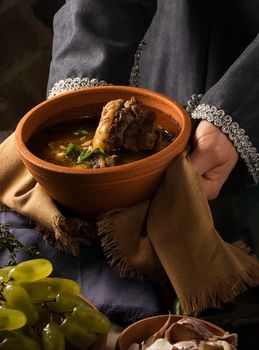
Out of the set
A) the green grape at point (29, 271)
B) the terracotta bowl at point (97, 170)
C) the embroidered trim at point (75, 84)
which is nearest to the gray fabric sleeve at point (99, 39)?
the embroidered trim at point (75, 84)

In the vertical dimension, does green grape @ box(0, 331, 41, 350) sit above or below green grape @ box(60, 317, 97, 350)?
above

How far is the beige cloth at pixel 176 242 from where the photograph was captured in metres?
1.13

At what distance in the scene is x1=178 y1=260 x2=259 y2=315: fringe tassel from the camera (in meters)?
1.11

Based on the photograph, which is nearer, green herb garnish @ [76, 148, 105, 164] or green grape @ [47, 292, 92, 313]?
green grape @ [47, 292, 92, 313]

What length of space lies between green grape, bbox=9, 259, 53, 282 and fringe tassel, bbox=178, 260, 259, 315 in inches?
11.3

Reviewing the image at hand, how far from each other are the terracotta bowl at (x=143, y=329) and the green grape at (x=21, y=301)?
5.8 inches

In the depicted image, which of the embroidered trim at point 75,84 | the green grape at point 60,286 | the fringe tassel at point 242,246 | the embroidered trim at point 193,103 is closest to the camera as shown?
the green grape at point 60,286

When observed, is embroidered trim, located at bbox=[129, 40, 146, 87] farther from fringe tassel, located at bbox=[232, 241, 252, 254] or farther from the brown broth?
fringe tassel, located at bbox=[232, 241, 252, 254]

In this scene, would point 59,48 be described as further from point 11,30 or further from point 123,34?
point 11,30

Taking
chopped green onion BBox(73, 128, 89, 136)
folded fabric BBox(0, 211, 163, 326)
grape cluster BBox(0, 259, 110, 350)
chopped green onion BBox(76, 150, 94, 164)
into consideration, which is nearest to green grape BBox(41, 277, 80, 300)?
grape cluster BBox(0, 259, 110, 350)

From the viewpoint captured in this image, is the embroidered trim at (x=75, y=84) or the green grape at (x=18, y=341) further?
the embroidered trim at (x=75, y=84)

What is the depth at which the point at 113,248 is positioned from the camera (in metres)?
1.20

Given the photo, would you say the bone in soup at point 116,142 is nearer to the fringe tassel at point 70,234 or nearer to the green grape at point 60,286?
the fringe tassel at point 70,234

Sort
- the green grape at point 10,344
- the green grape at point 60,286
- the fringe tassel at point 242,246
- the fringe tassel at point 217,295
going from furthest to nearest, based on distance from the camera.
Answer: the fringe tassel at point 242,246 → the fringe tassel at point 217,295 → the green grape at point 60,286 → the green grape at point 10,344
